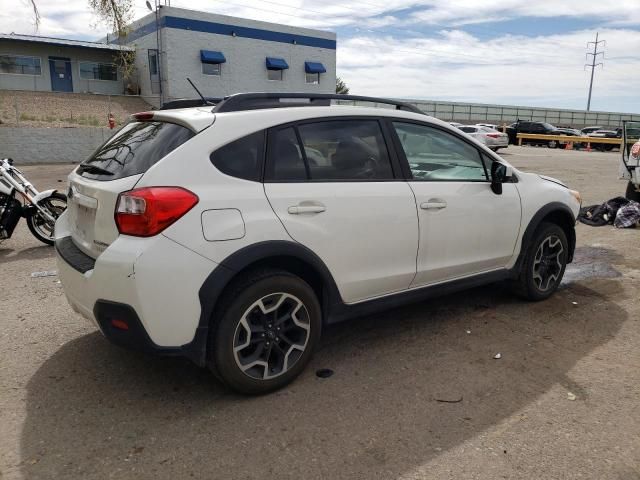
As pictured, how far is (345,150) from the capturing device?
11.6ft

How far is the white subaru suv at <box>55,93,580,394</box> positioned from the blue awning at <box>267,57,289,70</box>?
3242 cm

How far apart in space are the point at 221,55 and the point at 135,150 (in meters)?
31.8

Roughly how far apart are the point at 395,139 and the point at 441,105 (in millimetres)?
48335

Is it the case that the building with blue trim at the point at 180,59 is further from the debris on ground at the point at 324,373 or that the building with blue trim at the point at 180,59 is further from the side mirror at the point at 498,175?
the debris on ground at the point at 324,373

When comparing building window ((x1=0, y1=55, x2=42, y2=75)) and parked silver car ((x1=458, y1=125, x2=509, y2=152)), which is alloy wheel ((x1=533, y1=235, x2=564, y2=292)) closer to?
parked silver car ((x1=458, y1=125, x2=509, y2=152))

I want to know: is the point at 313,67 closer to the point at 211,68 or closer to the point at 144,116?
the point at 211,68

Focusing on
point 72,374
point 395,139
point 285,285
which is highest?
point 395,139

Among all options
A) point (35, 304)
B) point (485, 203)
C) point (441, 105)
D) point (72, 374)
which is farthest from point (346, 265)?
point (441, 105)

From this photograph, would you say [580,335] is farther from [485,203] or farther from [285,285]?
[285,285]

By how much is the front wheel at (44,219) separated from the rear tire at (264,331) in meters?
4.75

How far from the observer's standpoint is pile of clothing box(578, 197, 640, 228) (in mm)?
8117

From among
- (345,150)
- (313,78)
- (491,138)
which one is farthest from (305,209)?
(313,78)

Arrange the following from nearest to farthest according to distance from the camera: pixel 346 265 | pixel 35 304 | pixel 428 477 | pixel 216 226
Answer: pixel 428 477 → pixel 216 226 → pixel 346 265 → pixel 35 304

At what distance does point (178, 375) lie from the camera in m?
3.48
